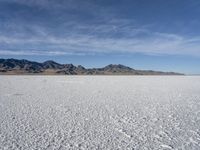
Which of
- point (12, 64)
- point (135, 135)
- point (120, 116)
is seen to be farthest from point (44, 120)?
point (12, 64)

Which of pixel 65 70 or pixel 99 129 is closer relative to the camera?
pixel 99 129

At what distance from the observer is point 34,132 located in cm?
467

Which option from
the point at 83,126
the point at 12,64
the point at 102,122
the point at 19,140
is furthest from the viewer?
the point at 12,64

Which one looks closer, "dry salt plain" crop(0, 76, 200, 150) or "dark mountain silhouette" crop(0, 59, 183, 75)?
"dry salt plain" crop(0, 76, 200, 150)

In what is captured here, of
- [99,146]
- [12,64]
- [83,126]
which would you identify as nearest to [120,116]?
[83,126]

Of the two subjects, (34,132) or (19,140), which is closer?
(19,140)

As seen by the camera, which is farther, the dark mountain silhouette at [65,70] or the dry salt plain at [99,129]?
the dark mountain silhouette at [65,70]

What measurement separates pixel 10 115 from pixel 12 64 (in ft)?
569

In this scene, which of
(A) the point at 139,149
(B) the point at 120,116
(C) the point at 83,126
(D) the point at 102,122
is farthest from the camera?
(B) the point at 120,116

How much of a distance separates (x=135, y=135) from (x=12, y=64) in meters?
176

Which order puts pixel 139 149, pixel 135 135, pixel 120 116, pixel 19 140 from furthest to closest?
pixel 120 116 → pixel 135 135 → pixel 19 140 → pixel 139 149

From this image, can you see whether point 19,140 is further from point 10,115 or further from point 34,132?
point 10,115

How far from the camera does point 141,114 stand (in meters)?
6.52

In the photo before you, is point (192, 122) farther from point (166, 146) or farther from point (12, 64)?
point (12, 64)
